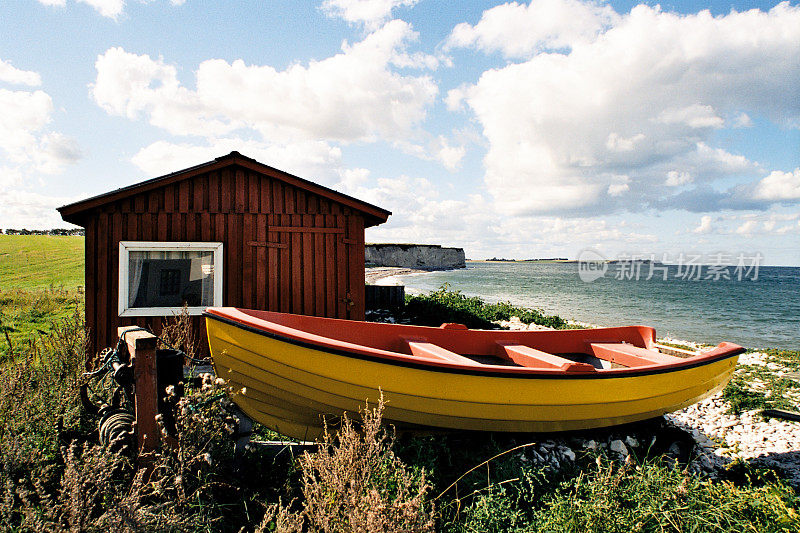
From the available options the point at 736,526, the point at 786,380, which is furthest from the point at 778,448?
the point at 786,380

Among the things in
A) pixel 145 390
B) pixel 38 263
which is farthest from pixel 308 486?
pixel 38 263

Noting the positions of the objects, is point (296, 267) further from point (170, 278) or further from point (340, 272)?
point (170, 278)

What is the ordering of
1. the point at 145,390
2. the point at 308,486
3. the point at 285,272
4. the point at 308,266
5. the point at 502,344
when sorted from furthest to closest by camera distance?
the point at 308,266
the point at 285,272
the point at 502,344
the point at 145,390
the point at 308,486

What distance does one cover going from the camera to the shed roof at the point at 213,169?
6312 mm

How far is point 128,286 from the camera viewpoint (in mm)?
6531

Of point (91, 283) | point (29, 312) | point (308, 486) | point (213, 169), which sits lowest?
point (308, 486)

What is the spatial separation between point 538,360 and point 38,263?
33665 mm

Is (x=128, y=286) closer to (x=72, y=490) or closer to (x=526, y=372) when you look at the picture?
(x=72, y=490)

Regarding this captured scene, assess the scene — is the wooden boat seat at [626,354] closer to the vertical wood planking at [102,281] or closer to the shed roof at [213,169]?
the shed roof at [213,169]

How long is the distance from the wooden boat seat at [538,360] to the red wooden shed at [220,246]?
129 inches

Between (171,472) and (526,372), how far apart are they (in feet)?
9.39

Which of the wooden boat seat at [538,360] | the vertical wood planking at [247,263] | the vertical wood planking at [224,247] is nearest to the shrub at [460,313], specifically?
the vertical wood planking at [247,263]

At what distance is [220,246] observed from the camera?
22.6 ft

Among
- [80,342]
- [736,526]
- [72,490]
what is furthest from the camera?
[80,342]
